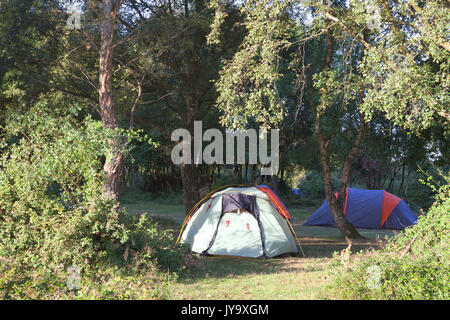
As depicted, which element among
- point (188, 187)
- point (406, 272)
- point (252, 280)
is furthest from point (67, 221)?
point (188, 187)

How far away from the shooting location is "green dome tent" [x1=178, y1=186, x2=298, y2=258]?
923 cm

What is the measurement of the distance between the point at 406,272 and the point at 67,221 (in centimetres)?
467

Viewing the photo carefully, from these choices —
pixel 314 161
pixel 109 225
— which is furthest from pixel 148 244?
pixel 314 161

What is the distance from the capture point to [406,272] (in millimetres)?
5066

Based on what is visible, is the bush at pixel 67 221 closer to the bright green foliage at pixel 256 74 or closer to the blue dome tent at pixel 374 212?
the bright green foliage at pixel 256 74

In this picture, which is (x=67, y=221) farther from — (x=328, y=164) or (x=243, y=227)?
(x=328, y=164)

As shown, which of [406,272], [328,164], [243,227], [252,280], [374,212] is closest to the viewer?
[406,272]

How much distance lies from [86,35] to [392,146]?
28.5ft

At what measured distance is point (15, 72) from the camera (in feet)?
35.1

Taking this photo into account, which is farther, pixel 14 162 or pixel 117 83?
pixel 117 83

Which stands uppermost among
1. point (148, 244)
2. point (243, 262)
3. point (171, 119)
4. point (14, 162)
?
point (171, 119)

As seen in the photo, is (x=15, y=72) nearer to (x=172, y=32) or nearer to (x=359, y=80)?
(x=172, y=32)

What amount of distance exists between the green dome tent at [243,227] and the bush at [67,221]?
2320 millimetres
